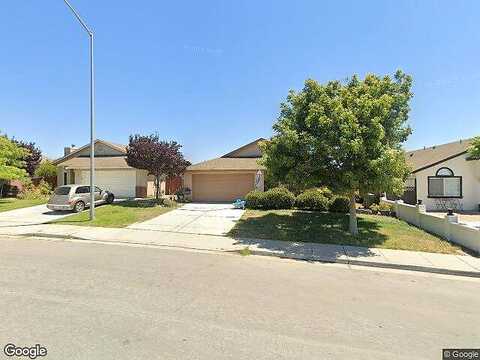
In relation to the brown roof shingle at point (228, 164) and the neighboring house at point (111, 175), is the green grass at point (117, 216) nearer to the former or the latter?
the brown roof shingle at point (228, 164)

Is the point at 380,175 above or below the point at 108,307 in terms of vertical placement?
above

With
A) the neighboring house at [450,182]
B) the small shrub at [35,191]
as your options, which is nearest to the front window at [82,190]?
the small shrub at [35,191]

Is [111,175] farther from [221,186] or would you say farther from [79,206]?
[221,186]

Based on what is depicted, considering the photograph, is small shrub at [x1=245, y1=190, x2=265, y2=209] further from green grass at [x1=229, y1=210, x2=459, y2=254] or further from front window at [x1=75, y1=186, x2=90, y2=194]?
front window at [x1=75, y1=186, x2=90, y2=194]

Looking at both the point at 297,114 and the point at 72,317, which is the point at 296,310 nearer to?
the point at 72,317

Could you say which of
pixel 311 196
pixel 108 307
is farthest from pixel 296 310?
pixel 311 196

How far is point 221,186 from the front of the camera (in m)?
25.2

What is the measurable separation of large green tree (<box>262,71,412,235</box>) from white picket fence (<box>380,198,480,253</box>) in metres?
2.45

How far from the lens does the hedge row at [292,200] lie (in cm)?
1812

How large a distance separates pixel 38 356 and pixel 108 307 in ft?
4.76

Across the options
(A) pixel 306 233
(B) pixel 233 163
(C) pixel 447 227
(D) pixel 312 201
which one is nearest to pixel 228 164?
(B) pixel 233 163

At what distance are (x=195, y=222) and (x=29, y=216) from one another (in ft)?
29.9

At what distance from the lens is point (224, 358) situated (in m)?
3.61

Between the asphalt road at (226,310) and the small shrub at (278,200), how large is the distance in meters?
10.5
